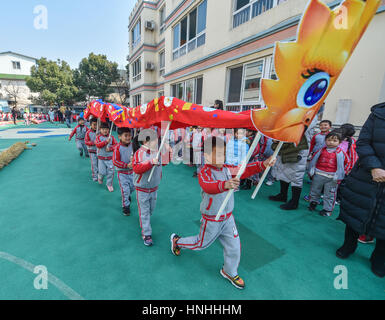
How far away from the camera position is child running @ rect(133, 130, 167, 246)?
2610mm

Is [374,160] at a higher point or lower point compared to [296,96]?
lower

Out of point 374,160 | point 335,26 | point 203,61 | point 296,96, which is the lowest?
point 374,160

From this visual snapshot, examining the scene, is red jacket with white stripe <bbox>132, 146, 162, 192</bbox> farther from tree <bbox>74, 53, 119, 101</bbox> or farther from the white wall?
the white wall

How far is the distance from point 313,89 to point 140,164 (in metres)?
2.00

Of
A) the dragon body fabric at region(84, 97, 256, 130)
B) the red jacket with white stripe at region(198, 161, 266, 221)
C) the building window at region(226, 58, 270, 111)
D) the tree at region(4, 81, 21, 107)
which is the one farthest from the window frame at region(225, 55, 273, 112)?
the tree at region(4, 81, 21, 107)

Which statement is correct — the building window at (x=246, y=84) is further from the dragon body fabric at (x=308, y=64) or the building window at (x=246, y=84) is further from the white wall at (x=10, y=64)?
the white wall at (x=10, y=64)

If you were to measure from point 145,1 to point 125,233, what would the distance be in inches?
729

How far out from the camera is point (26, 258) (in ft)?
8.13

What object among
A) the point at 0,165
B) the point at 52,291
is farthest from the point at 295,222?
the point at 0,165

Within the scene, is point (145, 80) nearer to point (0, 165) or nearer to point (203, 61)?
point (203, 61)

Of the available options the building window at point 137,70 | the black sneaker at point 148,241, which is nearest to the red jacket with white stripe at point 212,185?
the black sneaker at point 148,241

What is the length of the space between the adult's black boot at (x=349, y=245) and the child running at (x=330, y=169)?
1.22m

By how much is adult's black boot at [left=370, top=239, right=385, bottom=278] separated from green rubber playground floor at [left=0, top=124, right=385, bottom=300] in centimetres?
8
